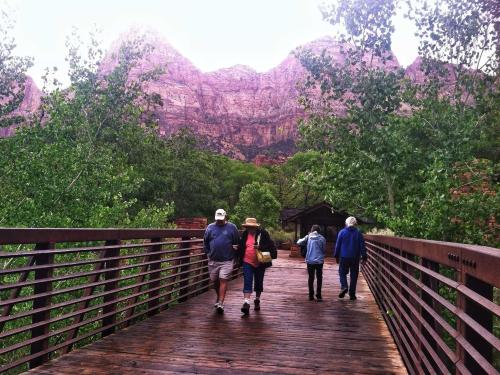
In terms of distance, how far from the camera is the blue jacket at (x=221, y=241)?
829 cm

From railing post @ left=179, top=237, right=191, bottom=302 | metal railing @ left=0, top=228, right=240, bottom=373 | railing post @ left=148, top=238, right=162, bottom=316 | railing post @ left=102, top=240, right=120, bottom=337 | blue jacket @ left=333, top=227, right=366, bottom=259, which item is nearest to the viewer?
metal railing @ left=0, top=228, right=240, bottom=373

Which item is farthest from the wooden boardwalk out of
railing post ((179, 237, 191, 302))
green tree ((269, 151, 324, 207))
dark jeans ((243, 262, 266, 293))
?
green tree ((269, 151, 324, 207))

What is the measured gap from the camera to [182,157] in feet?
182

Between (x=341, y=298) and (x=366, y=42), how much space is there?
17705 mm

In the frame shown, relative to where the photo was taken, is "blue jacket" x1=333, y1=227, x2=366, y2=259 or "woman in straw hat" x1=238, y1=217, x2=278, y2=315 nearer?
"woman in straw hat" x1=238, y1=217, x2=278, y2=315

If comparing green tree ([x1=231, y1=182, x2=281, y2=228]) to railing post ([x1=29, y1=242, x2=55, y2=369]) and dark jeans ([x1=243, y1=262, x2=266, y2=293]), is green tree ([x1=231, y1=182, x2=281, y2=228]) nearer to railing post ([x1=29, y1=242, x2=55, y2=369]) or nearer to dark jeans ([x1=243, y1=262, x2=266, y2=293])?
dark jeans ([x1=243, y1=262, x2=266, y2=293])

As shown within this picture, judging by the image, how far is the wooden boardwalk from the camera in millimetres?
4934

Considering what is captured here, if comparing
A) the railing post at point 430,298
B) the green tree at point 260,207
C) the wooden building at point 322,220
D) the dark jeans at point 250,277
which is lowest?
the dark jeans at point 250,277

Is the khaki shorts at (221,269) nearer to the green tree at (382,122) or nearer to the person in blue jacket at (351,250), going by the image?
the person in blue jacket at (351,250)

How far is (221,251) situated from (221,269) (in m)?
0.31

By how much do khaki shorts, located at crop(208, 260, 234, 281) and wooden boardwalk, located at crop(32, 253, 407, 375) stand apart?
2.08ft

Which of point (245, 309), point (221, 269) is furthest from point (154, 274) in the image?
point (245, 309)

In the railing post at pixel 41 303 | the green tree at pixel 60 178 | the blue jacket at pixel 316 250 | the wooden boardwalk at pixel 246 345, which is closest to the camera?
the railing post at pixel 41 303

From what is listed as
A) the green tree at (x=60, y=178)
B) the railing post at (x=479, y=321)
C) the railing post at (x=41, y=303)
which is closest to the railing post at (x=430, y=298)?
the railing post at (x=479, y=321)
